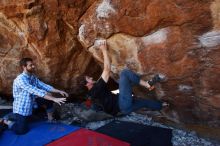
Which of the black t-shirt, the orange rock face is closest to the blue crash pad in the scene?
the black t-shirt

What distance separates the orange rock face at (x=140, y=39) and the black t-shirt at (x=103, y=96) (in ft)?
1.61

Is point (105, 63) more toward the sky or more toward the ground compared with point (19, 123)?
more toward the sky

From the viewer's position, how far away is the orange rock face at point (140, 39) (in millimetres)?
4691

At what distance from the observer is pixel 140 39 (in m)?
5.18

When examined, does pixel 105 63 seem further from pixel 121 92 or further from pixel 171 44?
pixel 171 44

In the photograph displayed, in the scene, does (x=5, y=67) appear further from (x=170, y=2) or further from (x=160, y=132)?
(x=170, y=2)

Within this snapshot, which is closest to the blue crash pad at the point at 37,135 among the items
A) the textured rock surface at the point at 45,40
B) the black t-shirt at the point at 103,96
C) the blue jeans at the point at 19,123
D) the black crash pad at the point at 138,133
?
the blue jeans at the point at 19,123

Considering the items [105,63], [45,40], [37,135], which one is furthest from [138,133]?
[45,40]

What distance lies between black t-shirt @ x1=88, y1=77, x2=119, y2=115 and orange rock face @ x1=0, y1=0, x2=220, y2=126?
Result: 491 mm

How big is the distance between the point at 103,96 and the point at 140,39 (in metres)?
1.08

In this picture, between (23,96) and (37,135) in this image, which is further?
(23,96)

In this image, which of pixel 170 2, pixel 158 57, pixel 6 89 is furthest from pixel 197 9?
pixel 6 89

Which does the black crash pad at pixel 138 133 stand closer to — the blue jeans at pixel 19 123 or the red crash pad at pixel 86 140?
the red crash pad at pixel 86 140

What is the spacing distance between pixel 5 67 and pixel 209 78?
433cm
